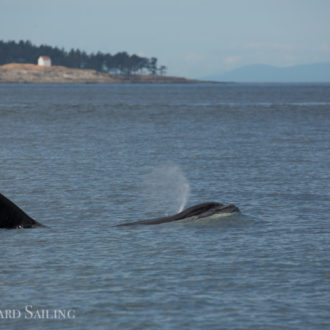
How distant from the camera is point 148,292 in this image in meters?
14.8

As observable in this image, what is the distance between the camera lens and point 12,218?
2045cm

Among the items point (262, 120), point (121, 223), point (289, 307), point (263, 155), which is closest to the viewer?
point (289, 307)

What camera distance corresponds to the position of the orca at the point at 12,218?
1992cm

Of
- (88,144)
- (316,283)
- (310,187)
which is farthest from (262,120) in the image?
(316,283)

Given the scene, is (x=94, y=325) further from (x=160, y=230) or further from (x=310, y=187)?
(x=310, y=187)

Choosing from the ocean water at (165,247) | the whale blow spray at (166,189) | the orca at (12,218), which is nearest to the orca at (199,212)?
the ocean water at (165,247)

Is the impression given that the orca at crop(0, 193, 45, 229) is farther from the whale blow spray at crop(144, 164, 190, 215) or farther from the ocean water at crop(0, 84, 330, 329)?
the whale blow spray at crop(144, 164, 190, 215)

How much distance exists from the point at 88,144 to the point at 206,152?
1048cm

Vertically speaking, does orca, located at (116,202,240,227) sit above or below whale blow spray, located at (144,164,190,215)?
above

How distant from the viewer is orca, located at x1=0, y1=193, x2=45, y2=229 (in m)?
19.9

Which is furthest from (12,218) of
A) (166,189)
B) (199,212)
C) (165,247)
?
(166,189)

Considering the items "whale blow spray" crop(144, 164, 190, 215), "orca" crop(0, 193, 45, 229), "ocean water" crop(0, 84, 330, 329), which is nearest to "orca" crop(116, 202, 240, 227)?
"ocean water" crop(0, 84, 330, 329)

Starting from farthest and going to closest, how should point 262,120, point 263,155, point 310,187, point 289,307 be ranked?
point 262,120 → point 263,155 → point 310,187 → point 289,307

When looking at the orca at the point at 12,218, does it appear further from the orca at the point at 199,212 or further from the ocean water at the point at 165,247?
the orca at the point at 199,212
